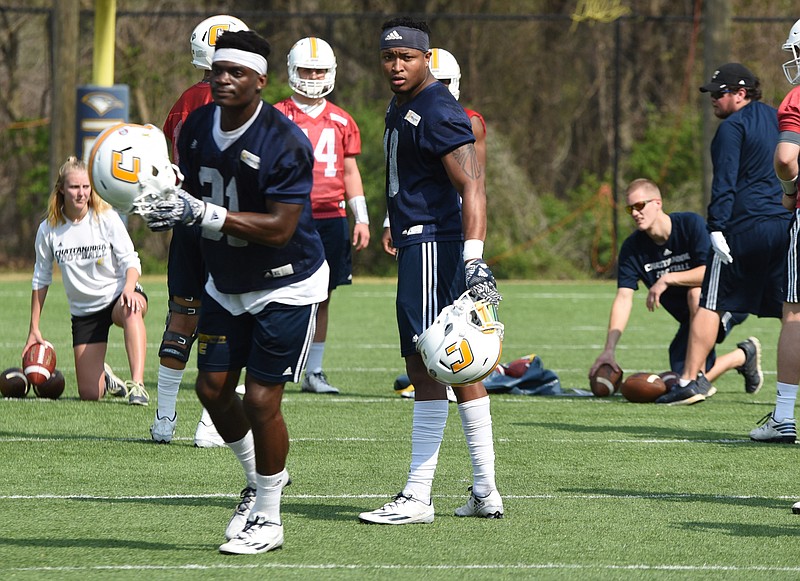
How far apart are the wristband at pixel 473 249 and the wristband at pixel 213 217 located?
114 centimetres

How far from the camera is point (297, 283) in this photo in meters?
5.31

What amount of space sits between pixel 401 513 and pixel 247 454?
2.21 ft

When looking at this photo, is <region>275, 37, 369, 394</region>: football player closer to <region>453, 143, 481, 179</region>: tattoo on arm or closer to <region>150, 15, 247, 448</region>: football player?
<region>150, 15, 247, 448</region>: football player

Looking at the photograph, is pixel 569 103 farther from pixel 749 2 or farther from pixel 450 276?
pixel 450 276

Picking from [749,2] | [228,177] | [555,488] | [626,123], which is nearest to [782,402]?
[555,488]

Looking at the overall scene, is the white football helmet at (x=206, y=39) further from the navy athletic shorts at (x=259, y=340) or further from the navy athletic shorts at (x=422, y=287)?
the navy athletic shorts at (x=259, y=340)

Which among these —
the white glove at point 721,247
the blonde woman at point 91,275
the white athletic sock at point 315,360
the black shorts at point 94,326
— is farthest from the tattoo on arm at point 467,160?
the white athletic sock at point 315,360

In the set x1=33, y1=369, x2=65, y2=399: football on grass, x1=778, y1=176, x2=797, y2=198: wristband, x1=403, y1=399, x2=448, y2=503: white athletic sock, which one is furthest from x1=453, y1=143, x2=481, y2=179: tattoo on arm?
x1=33, y1=369, x2=65, y2=399: football on grass

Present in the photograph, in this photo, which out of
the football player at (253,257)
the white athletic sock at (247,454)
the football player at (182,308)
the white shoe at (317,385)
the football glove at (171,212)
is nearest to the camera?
the football glove at (171,212)

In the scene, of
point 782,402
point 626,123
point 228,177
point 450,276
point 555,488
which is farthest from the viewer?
point 626,123

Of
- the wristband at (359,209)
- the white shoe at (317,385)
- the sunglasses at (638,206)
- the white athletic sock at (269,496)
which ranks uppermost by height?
the sunglasses at (638,206)

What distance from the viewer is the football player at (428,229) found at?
19.0 feet

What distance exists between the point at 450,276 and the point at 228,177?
1.16 meters

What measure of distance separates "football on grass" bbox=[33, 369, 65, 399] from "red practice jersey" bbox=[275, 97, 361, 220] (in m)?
2.07
